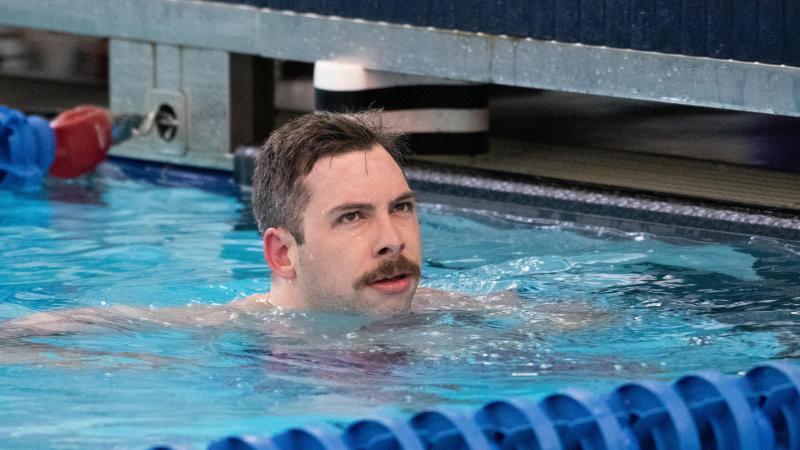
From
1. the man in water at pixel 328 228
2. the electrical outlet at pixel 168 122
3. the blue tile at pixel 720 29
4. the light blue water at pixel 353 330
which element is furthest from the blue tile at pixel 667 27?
the electrical outlet at pixel 168 122

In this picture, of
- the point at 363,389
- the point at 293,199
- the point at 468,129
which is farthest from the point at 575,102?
the point at 363,389

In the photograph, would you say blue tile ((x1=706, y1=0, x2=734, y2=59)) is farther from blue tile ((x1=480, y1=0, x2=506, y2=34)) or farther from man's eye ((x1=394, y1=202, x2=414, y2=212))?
man's eye ((x1=394, y1=202, x2=414, y2=212))

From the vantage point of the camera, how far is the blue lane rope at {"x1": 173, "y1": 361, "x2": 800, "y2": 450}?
2256 mm

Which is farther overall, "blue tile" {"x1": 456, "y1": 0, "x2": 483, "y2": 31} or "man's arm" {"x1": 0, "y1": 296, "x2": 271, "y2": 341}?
"blue tile" {"x1": 456, "y1": 0, "x2": 483, "y2": 31}

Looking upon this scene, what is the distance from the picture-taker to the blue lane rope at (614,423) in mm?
2256

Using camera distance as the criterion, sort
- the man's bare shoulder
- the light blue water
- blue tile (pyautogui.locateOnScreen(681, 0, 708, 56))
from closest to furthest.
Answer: the light blue water
the man's bare shoulder
blue tile (pyautogui.locateOnScreen(681, 0, 708, 56))

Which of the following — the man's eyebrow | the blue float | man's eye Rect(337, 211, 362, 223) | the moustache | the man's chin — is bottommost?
the man's chin

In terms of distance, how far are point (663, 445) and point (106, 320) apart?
4.92 ft

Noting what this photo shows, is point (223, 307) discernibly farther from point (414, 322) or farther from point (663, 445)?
point (663, 445)

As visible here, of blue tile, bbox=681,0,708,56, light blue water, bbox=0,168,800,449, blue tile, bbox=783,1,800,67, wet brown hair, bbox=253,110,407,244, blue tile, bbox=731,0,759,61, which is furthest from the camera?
blue tile, bbox=681,0,708,56

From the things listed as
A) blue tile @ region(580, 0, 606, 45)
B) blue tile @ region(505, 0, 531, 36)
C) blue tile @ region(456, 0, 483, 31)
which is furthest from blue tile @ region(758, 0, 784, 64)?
blue tile @ region(456, 0, 483, 31)

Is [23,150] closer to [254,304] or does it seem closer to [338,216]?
[254,304]

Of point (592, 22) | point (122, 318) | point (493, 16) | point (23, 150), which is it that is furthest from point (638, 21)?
point (23, 150)

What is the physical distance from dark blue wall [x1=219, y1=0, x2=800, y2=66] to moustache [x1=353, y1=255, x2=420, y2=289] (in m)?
1.75
